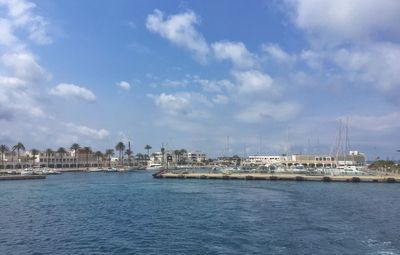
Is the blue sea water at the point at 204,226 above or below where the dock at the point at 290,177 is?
below

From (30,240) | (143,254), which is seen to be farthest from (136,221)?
(143,254)

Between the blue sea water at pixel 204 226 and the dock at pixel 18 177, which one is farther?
the dock at pixel 18 177

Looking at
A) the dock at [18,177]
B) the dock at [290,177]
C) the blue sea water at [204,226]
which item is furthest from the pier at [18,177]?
the blue sea water at [204,226]

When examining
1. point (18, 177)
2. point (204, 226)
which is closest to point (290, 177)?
point (204, 226)

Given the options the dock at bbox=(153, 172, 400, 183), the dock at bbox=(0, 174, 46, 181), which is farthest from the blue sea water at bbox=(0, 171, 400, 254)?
the dock at bbox=(0, 174, 46, 181)

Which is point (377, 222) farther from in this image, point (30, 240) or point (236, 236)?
point (30, 240)

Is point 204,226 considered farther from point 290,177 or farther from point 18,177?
point 18,177

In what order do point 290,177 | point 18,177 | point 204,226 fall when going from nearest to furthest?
point 204,226 < point 290,177 < point 18,177

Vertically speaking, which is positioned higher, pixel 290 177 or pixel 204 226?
pixel 290 177

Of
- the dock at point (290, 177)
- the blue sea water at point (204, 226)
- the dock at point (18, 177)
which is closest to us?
the blue sea water at point (204, 226)

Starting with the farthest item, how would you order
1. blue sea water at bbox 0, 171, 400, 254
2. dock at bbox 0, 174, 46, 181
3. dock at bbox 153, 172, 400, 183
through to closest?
dock at bbox 0, 174, 46, 181 → dock at bbox 153, 172, 400, 183 → blue sea water at bbox 0, 171, 400, 254

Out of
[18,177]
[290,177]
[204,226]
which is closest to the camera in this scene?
[204,226]

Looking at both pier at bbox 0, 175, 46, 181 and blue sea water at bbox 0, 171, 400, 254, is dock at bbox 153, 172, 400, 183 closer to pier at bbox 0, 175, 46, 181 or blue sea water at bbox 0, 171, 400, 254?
pier at bbox 0, 175, 46, 181

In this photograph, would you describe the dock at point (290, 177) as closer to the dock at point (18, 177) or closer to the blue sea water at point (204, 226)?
the dock at point (18, 177)
